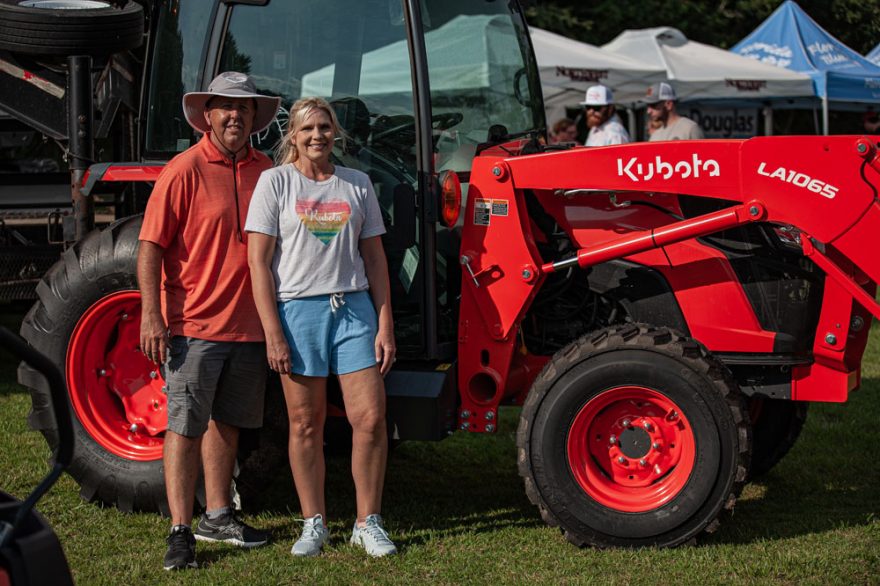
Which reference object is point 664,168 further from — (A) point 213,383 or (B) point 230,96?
(A) point 213,383

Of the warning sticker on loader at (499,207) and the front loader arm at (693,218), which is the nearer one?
the front loader arm at (693,218)

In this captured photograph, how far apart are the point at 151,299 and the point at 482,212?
128cm

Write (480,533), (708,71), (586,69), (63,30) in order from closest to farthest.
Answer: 1. (480,533)
2. (63,30)
3. (586,69)
4. (708,71)

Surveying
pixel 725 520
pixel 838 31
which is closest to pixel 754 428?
pixel 725 520

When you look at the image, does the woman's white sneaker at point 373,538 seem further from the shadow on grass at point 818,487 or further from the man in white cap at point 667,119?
the man in white cap at point 667,119

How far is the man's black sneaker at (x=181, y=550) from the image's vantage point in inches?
164

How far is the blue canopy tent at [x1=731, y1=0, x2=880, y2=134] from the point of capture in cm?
1479

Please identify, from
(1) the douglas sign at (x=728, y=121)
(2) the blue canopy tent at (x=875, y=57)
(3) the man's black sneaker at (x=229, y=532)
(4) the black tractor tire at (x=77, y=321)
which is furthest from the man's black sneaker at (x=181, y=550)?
(2) the blue canopy tent at (x=875, y=57)

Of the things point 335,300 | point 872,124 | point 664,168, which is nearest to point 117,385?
point 335,300

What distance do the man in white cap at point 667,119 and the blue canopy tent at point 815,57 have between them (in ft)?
20.8

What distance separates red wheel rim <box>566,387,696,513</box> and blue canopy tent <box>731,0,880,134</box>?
37.2ft

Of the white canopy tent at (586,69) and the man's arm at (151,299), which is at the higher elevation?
the white canopy tent at (586,69)

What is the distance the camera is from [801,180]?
419 centimetres

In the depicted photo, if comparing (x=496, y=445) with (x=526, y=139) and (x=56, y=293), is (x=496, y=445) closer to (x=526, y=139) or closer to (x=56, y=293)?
(x=526, y=139)
